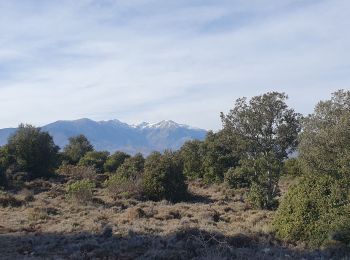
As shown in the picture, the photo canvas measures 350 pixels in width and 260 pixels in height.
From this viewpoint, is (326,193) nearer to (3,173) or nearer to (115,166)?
(3,173)

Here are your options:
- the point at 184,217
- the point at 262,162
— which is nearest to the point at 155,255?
the point at 184,217

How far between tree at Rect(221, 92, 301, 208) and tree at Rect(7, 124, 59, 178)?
22.4 meters

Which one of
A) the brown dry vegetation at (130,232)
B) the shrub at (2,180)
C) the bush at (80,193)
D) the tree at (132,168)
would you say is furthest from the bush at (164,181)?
the shrub at (2,180)

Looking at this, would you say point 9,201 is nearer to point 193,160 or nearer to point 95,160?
point 193,160

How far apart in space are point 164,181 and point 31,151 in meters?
17.2

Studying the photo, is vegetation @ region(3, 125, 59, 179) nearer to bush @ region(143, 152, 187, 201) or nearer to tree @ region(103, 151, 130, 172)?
tree @ region(103, 151, 130, 172)

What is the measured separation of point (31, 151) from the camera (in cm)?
4447

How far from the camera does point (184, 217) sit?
75.7 feet

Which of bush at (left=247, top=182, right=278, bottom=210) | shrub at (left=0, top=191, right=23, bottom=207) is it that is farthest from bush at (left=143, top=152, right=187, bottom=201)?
shrub at (left=0, top=191, right=23, bottom=207)

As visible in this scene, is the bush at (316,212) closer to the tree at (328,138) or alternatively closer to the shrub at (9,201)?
the tree at (328,138)

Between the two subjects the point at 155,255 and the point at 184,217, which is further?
the point at 184,217

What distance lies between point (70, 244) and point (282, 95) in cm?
1684

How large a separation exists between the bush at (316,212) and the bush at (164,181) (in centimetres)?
1555

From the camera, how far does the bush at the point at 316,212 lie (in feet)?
50.8
